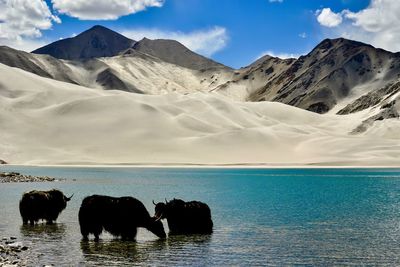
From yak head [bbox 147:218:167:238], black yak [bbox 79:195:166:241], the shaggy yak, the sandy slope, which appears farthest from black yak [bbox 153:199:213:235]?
the sandy slope

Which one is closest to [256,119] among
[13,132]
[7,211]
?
[13,132]

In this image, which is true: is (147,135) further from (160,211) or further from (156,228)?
(156,228)

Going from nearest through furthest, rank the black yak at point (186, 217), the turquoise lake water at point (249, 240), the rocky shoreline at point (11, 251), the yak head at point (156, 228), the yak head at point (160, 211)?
the rocky shoreline at point (11, 251) → the turquoise lake water at point (249, 240) → the yak head at point (156, 228) → the yak head at point (160, 211) → the black yak at point (186, 217)

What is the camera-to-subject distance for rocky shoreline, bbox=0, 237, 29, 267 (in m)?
20.1

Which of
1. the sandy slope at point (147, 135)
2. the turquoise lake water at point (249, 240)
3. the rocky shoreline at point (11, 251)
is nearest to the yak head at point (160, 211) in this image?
the turquoise lake water at point (249, 240)

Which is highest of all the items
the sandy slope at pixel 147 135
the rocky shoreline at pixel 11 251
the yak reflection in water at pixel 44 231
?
the sandy slope at pixel 147 135

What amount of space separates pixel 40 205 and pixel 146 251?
968 centimetres

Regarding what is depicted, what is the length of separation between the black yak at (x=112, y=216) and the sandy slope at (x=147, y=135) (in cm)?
10695

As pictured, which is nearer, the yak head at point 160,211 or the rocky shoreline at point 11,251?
the rocky shoreline at point 11,251

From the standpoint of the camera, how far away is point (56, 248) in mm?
23797

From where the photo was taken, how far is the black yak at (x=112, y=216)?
24859 mm

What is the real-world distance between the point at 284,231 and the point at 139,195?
75.9 ft

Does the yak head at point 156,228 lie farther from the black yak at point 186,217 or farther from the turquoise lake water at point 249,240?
the black yak at point 186,217

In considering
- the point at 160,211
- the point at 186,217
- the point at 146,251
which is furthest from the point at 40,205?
the point at 146,251
